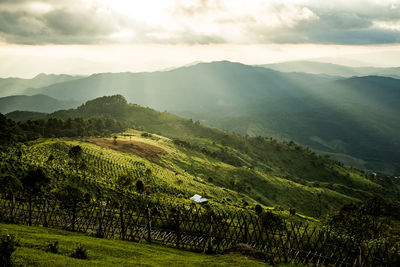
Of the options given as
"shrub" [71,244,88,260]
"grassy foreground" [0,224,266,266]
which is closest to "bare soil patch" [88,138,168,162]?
"grassy foreground" [0,224,266,266]

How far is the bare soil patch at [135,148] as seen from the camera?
17280cm

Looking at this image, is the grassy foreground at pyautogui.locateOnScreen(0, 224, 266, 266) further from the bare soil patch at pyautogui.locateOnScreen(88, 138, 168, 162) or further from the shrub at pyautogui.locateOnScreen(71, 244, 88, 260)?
the bare soil patch at pyautogui.locateOnScreen(88, 138, 168, 162)

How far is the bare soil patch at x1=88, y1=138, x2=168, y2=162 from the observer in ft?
567

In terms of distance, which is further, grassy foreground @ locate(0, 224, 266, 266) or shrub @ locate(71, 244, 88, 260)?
shrub @ locate(71, 244, 88, 260)

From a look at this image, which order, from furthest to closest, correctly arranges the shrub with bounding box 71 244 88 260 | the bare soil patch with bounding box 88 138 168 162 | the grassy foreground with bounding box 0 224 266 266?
1. the bare soil patch with bounding box 88 138 168 162
2. the shrub with bounding box 71 244 88 260
3. the grassy foreground with bounding box 0 224 266 266

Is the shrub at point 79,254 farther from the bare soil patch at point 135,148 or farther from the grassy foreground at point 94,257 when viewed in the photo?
the bare soil patch at point 135,148

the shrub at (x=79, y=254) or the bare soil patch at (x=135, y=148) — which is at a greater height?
the shrub at (x=79, y=254)

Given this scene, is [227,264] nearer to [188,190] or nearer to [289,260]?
[289,260]

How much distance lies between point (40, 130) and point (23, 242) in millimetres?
190015

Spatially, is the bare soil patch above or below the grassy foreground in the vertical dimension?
below

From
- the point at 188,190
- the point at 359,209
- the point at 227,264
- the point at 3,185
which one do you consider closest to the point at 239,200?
the point at 188,190

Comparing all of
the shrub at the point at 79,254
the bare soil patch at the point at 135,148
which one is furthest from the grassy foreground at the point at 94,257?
the bare soil patch at the point at 135,148

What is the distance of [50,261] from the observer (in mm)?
20891

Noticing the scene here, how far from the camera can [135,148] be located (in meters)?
185
